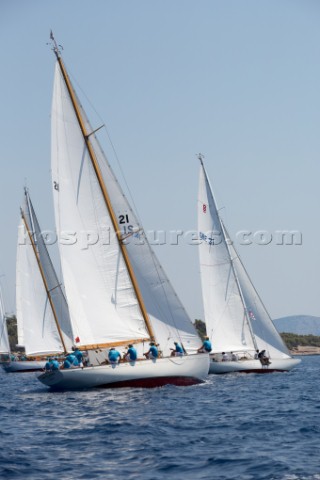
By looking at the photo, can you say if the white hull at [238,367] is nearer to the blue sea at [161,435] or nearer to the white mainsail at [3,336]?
the blue sea at [161,435]

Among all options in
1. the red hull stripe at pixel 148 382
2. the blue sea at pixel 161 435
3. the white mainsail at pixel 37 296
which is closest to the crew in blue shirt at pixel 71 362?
the blue sea at pixel 161 435

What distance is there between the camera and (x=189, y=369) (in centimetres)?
3250

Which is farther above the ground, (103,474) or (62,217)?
(62,217)

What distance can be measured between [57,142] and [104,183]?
2720 mm

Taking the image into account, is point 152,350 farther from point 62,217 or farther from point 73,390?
point 62,217

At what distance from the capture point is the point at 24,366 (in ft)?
214

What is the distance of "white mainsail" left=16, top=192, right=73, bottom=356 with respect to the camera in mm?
57469

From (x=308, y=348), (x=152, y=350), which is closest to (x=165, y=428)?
(x=152, y=350)

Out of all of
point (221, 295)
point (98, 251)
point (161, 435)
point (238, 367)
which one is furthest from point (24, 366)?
point (161, 435)

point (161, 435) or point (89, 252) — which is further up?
point (89, 252)

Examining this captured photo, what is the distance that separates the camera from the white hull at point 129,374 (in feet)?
102

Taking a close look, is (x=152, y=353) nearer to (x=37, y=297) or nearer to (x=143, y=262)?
(x=143, y=262)

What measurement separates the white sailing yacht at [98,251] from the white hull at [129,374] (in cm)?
188

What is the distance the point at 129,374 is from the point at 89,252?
5986 mm
